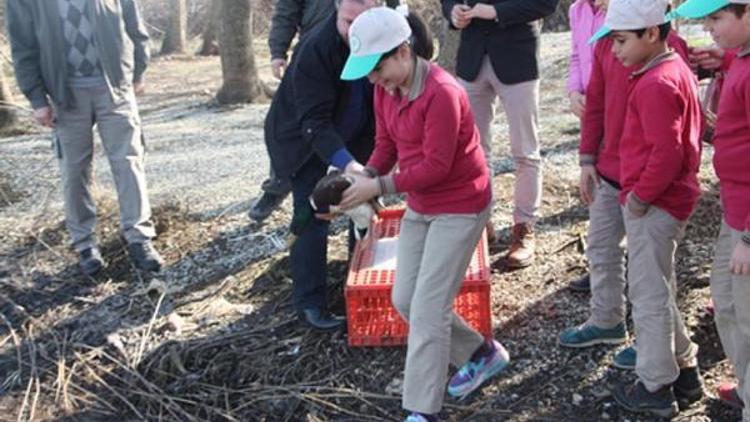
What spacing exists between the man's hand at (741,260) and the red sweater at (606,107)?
723mm

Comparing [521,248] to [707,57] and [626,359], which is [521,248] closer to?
[626,359]

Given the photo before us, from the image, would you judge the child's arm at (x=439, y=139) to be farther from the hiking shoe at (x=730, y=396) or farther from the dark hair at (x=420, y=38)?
the hiking shoe at (x=730, y=396)

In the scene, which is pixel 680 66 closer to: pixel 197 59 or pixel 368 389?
pixel 368 389

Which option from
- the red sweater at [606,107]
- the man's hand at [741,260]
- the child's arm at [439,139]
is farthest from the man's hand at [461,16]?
the man's hand at [741,260]

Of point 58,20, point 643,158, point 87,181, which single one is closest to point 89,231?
point 87,181

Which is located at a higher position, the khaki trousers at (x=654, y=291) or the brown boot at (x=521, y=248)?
the khaki trousers at (x=654, y=291)

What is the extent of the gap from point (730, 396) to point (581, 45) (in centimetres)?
170

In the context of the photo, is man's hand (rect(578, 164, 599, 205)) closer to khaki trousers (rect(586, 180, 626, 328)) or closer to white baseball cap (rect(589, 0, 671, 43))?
khaki trousers (rect(586, 180, 626, 328))

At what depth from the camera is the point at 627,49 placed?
9.00 ft

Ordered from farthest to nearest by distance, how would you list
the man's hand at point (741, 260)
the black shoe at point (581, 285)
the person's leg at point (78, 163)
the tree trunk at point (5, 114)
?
the tree trunk at point (5, 114) → the person's leg at point (78, 163) → the black shoe at point (581, 285) → the man's hand at point (741, 260)

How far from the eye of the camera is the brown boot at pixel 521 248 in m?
4.29

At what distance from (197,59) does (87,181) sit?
16137 mm

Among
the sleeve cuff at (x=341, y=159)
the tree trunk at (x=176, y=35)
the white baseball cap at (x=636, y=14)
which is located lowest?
the tree trunk at (x=176, y=35)

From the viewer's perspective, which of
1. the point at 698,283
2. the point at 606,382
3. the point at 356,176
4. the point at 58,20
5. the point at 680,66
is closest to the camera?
the point at 680,66
